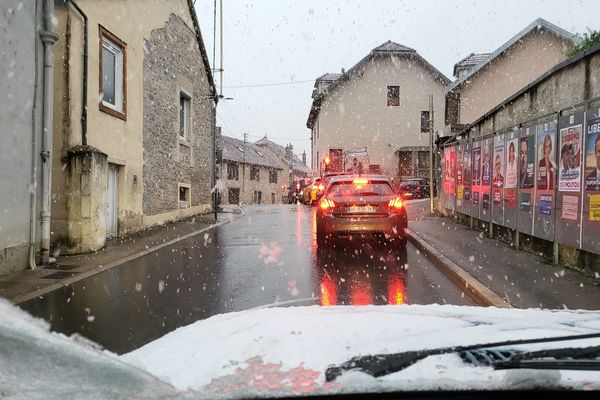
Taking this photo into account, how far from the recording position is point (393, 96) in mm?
42406

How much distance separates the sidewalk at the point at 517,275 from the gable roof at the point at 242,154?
45.6 meters

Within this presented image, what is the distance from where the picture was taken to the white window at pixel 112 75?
12.4 m

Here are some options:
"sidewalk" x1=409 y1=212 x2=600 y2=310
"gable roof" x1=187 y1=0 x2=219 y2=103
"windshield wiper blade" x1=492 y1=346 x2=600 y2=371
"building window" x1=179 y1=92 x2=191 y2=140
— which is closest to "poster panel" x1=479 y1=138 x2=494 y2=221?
"sidewalk" x1=409 y1=212 x2=600 y2=310

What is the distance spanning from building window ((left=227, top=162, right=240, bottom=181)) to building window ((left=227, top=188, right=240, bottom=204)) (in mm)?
1291

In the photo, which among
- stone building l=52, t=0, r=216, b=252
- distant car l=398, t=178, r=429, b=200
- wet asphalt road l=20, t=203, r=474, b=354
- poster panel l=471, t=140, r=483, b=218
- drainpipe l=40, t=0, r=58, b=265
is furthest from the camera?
distant car l=398, t=178, r=429, b=200

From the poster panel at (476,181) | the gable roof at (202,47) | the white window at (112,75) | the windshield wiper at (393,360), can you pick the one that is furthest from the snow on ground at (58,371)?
the gable roof at (202,47)

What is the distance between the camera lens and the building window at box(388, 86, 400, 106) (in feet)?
139

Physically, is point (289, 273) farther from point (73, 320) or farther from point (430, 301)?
point (73, 320)

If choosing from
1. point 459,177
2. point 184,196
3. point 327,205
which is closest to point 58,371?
point 327,205

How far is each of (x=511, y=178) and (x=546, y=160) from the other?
1.72 meters

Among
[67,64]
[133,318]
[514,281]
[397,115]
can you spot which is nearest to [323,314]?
[133,318]

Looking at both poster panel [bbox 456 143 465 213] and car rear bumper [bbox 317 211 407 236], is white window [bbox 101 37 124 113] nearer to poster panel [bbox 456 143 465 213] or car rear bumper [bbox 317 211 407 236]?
car rear bumper [bbox 317 211 407 236]

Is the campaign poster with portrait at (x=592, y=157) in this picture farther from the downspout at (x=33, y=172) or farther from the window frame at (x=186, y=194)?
the window frame at (x=186, y=194)

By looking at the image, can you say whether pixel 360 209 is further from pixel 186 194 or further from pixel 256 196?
pixel 256 196
